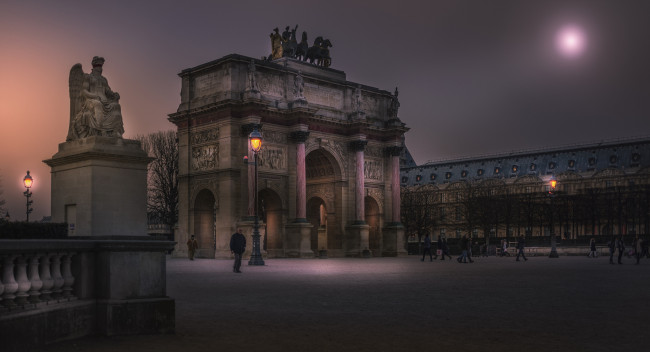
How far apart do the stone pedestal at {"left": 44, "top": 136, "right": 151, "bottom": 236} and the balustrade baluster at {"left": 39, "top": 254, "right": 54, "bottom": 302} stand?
13.7 ft

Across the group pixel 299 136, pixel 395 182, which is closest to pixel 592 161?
pixel 395 182

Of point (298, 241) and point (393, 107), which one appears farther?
point (393, 107)

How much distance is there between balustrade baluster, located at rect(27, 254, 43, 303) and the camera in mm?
8445

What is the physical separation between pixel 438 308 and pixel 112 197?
6468 mm

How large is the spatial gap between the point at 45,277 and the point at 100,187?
4.49m

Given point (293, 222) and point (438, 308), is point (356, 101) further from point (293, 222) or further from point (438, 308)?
point (438, 308)

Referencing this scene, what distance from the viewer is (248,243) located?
50.3 meters

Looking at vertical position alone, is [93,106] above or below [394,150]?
below

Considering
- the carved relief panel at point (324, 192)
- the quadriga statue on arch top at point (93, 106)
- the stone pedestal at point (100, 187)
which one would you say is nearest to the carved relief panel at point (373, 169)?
the carved relief panel at point (324, 192)

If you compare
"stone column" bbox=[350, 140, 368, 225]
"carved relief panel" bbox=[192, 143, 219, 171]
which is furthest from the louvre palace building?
"carved relief panel" bbox=[192, 143, 219, 171]

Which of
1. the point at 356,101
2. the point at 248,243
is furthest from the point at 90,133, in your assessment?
the point at 356,101

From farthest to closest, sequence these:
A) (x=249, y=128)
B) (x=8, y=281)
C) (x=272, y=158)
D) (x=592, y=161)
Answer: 1. (x=592, y=161)
2. (x=272, y=158)
3. (x=249, y=128)
4. (x=8, y=281)

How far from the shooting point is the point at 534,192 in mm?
112062

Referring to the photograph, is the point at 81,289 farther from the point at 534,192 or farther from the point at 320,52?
the point at 534,192
